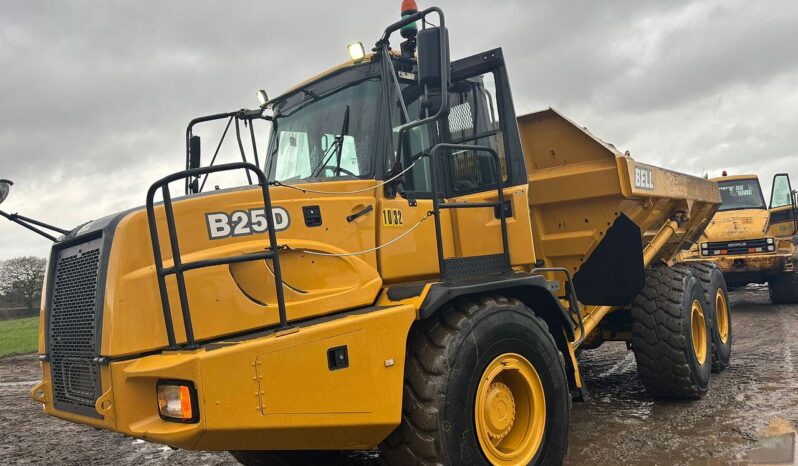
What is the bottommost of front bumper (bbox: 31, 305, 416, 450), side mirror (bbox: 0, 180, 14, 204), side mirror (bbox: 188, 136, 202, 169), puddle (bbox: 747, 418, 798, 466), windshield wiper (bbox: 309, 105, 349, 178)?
puddle (bbox: 747, 418, 798, 466)

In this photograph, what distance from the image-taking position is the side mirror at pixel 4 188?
132 inches

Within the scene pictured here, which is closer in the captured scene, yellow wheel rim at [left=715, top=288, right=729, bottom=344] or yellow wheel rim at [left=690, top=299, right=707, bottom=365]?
yellow wheel rim at [left=690, top=299, right=707, bottom=365]

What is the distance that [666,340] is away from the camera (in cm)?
583

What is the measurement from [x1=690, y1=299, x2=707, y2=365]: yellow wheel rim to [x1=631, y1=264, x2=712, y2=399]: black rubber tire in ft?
0.78

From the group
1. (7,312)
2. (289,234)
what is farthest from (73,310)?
(7,312)

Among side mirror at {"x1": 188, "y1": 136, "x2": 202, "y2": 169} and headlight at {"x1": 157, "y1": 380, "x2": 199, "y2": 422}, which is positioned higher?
side mirror at {"x1": 188, "y1": 136, "x2": 202, "y2": 169}

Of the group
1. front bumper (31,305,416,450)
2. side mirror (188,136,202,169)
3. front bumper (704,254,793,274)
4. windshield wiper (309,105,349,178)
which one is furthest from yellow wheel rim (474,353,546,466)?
front bumper (704,254,793,274)

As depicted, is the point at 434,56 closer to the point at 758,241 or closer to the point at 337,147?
the point at 337,147

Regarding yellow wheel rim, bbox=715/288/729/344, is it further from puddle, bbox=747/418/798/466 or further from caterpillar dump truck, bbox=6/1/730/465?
caterpillar dump truck, bbox=6/1/730/465

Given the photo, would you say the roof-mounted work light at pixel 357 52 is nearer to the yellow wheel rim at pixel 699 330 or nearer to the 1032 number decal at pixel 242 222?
the 1032 number decal at pixel 242 222

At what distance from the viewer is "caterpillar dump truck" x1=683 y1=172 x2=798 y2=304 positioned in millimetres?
12297

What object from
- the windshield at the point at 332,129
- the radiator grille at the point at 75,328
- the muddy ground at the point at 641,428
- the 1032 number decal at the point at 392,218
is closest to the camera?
the radiator grille at the point at 75,328

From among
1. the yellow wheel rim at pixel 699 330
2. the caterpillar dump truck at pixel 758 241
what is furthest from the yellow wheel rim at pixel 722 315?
the caterpillar dump truck at pixel 758 241

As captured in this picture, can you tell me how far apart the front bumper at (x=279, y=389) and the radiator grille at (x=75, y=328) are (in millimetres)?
119
